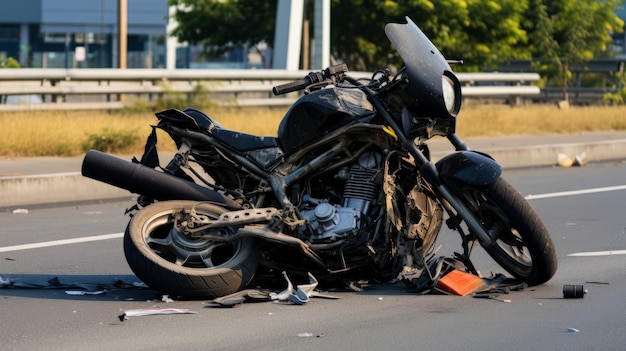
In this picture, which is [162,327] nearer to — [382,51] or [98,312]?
[98,312]

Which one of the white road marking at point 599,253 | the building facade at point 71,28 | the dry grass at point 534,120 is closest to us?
the white road marking at point 599,253

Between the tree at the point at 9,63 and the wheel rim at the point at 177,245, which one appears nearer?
the wheel rim at the point at 177,245

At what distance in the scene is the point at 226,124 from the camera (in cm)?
1706

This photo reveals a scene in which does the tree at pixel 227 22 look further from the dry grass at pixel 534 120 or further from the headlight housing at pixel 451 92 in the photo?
the headlight housing at pixel 451 92

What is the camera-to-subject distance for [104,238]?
9.80m

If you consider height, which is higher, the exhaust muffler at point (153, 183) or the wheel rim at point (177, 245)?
the exhaust muffler at point (153, 183)

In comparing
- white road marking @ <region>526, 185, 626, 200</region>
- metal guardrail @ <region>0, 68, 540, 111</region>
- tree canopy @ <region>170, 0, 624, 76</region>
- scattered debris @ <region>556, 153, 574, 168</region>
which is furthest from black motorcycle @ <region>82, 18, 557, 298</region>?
tree canopy @ <region>170, 0, 624, 76</region>

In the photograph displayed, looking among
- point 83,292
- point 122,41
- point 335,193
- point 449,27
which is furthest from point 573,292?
point 449,27

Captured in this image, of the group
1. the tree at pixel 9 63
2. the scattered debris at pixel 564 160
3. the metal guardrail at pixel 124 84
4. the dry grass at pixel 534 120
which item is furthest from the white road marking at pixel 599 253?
the tree at pixel 9 63

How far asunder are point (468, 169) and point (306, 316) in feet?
4.18

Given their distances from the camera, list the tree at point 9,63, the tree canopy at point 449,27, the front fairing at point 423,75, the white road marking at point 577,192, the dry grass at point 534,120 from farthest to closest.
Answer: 1. the tree canopy at point 449,27
2. the tree at point 9,63
3. the dry grass at point 534,120
4. the white road marking at point 577,192
5. the front fairing at point 423,75

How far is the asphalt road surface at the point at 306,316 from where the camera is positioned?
19.7 ft

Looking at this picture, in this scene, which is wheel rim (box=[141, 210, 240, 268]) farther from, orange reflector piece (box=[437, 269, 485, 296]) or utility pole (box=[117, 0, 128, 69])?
utility pole (box=[117, 0, 128, 69])

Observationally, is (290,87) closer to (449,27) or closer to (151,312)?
(151,312)
